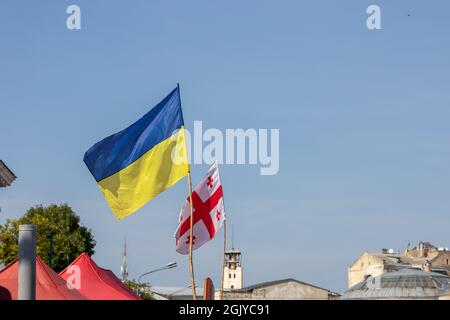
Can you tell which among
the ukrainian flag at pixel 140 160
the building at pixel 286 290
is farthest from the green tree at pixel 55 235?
the building at pixel 286 290

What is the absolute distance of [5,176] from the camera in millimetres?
68625

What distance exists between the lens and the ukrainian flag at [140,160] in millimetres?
16062

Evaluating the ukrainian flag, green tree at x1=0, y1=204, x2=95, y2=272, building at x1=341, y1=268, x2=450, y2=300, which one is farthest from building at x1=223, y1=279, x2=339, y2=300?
the ukrainian flag

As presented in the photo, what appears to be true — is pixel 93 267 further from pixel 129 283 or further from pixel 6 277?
pixel 129 283

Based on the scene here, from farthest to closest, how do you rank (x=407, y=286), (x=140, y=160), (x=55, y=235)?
(x=407, y=286)
(x=55, y=235)
(x=140, y=160)

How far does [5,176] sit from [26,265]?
61461mm

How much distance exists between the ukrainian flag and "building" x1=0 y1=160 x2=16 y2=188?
50.0 metres

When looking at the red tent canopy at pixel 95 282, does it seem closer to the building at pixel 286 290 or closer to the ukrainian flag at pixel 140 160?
the ukrainian flag at pixel 140 160

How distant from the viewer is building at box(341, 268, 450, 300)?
4702 inches

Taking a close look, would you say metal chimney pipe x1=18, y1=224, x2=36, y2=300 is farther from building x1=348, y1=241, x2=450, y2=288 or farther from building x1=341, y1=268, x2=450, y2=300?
building x1=348, y1=241, x2=450, y2=288

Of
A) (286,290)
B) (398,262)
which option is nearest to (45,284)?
(398,262)

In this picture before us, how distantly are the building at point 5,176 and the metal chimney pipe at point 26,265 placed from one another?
2330 inches

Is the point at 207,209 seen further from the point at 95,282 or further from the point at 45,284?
the point at 95,282
